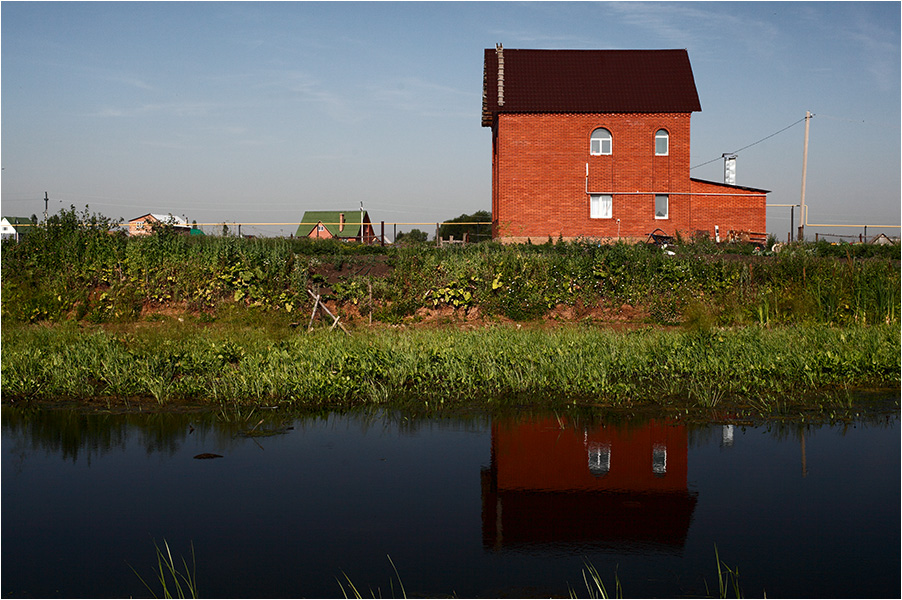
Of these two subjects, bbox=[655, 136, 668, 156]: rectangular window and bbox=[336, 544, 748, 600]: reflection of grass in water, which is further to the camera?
bbox=[655, 136, 668, 156]: rectangular window

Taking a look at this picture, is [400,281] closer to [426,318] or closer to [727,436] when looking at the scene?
[426,318]

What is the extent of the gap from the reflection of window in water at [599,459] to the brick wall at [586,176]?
91.3ft

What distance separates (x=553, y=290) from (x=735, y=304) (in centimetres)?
355

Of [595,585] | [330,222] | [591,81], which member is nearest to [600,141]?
[591,81]

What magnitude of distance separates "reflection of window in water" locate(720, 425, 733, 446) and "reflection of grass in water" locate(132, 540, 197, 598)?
15.5 feet

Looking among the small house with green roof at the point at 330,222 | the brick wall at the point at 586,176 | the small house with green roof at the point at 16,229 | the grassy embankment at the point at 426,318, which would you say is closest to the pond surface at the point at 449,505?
the grassy embankment at the point at 426,318

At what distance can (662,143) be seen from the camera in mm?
34531

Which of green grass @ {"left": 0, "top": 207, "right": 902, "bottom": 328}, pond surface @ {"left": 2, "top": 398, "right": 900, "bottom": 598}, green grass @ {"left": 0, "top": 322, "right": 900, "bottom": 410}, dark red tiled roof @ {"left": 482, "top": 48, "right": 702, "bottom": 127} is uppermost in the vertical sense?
dark red tiled roof @ {"left": 482, "top": 48, "right": 702, "bottom": 127}

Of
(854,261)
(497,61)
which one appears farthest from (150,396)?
(497,61)

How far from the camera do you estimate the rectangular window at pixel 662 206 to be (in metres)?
34.8

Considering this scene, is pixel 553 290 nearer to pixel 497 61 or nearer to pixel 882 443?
pixel 882 443

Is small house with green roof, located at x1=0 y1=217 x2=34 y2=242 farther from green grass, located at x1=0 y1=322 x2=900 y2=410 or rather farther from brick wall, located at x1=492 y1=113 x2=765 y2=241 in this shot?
brick wall, located at x1=492 y1=113 x2=765 y2=241

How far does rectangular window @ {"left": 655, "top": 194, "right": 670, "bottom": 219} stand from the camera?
3475cm


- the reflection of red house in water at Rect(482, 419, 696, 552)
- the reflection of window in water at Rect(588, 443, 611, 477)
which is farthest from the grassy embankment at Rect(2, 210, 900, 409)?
the reflection of window in water at Rect(588, 443, 611, 477)
